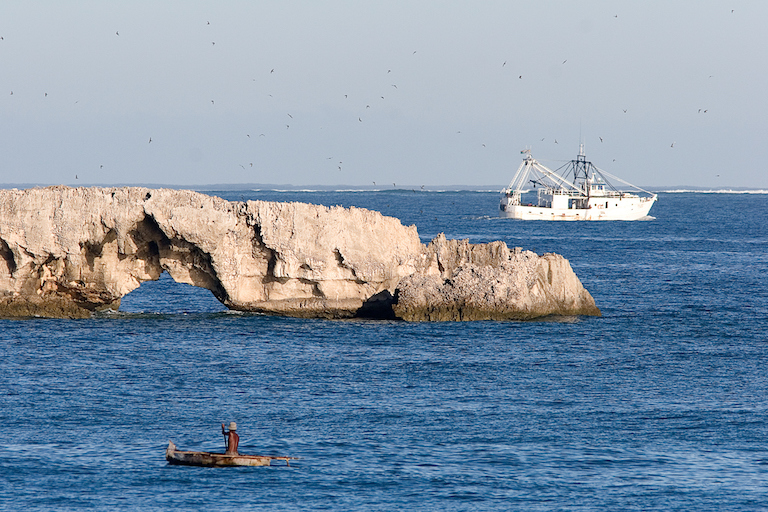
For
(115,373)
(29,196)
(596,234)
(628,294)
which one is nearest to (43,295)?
(29,196)

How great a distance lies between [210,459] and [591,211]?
445 ft

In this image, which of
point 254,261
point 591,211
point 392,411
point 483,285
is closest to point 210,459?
point 392,411

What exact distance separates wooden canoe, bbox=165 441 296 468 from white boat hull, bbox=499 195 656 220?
133 metres

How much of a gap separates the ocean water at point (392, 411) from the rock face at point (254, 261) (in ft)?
4.21

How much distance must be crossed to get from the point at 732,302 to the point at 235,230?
3088cm

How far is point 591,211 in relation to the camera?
156 m

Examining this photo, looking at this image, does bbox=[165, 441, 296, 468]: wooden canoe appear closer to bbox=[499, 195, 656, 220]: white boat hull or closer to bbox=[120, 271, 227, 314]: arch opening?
bbox=[120, 271, 227, 314]: arch opening

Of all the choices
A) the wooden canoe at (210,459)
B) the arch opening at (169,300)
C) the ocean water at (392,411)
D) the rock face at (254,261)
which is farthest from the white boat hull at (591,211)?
the wooden canoe at (210,459)

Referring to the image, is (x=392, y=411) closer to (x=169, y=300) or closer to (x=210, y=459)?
(x=210, y=459)

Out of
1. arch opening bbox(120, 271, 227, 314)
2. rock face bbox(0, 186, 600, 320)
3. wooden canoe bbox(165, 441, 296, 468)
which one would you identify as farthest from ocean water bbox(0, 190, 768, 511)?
arch opening bbox(120, 271, 227, 314)

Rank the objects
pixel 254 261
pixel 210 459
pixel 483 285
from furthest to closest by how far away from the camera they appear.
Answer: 1. pixel 483 285
2. pixel 254 261
3. pixel 210 459

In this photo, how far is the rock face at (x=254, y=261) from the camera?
4403 centimetres

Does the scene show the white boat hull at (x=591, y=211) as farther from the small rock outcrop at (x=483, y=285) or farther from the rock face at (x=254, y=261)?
the small rock outcrop at (x=483, y=285)

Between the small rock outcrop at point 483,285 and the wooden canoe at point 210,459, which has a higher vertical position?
the small rock outcrop at point 483,285
